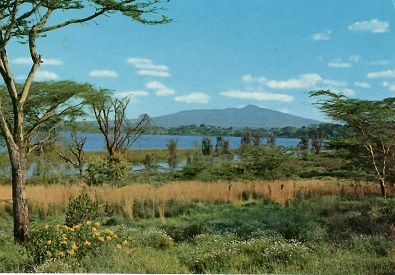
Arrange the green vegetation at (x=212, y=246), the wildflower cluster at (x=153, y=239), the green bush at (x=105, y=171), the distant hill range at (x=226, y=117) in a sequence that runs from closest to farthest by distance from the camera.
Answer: the green vegetation at (x=212, y=246) < the wildflower cluster at (x=153, y=239) < the distant hill range at (x=226, y=117) < the green bush at (x=105, y=171)

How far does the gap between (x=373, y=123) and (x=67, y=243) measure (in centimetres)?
569

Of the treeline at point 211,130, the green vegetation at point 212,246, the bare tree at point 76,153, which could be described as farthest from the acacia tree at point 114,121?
the green vegetation at point 212,246

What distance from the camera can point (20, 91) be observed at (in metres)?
6.02

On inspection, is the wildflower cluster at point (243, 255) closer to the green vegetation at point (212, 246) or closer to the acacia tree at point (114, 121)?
the green vegetation at point (212, 246)

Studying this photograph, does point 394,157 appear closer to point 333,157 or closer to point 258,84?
point 333,157

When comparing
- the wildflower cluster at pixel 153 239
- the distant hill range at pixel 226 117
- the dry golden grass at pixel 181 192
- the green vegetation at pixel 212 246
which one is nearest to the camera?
the green vegetation at pixel 212 246

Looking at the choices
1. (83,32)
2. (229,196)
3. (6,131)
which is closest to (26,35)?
(83,32)

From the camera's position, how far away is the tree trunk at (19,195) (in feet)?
18.0

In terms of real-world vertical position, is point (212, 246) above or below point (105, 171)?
below

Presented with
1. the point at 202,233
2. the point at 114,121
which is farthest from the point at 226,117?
the point at 114,121

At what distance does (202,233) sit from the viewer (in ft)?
19.1

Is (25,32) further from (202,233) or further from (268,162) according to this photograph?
(268,162)

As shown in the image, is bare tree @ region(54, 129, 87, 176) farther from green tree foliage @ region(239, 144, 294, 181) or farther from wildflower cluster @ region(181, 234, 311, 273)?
green tree foliage @ region(239, 144, 294, 181)

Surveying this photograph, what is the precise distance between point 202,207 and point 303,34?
3226 millimetres
